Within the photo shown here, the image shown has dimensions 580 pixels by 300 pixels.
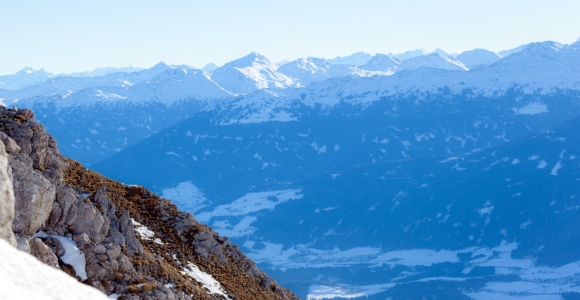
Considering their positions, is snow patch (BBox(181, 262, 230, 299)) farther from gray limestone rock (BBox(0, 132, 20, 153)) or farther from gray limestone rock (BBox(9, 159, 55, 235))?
gray limestone rock (BBox(0, 132, 20, 153))

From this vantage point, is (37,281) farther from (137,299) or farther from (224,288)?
(224,288)

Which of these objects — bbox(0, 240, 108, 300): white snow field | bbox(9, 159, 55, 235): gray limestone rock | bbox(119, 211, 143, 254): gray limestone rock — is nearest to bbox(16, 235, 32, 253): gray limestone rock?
bbox(9, 159, 55, 235): gray limestone rock

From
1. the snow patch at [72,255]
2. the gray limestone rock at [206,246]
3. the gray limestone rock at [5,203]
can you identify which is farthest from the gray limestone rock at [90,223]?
the gray limestone rock at [5,203]

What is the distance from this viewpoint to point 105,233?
118 ft

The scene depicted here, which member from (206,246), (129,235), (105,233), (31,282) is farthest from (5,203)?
(206,246)

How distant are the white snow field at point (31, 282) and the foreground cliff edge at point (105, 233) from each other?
39 cm

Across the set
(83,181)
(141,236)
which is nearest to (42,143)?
(83,181)

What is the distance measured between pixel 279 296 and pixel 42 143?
20941mm

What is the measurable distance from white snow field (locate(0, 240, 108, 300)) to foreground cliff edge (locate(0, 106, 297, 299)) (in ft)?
1.27

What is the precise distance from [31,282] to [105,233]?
1718 centimetres

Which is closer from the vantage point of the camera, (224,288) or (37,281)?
(37,281)

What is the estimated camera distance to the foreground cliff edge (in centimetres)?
2969

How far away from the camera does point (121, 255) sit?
110 ft

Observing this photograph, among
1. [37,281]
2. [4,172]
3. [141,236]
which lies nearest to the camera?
[37,281]
